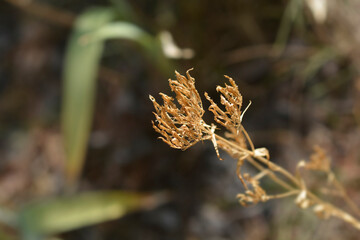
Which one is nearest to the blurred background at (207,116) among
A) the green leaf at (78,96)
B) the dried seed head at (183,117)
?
the green leaf at (78,96)

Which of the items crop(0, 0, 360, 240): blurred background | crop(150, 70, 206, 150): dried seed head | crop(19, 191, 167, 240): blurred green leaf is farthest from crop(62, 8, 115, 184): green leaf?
crop(150, 70, 206, 150): dried seed head

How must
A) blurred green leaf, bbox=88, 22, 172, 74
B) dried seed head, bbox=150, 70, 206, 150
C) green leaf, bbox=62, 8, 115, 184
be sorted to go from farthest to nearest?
1. green leaf, bbox=62, 8, 115, 184
2. blurred green leaf, bbox=88, 22, 172, 74
3. dried seed head, bbox=150, 70, 206, 150

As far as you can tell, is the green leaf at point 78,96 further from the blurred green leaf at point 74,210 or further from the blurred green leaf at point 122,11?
the blurred green leaf at point 74,210

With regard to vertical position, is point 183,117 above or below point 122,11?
below

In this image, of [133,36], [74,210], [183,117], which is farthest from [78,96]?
[183,117]

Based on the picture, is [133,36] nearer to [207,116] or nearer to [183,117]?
[207,116]

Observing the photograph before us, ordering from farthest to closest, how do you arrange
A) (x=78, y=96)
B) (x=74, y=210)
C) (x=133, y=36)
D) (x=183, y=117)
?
(x=74, y=210) → (x=78, y=96) → (x=133, y=36) → (x=183, y=117)

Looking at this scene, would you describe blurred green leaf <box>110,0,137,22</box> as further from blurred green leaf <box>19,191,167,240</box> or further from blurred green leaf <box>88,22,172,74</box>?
blurred green leaf <box>19,191,167,240</box>

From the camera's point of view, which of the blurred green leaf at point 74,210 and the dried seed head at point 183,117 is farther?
the blurred green leaf at point 74,210
